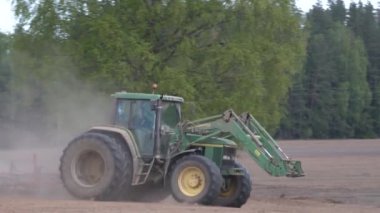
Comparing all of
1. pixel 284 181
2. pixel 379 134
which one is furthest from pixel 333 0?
pixel 284 181

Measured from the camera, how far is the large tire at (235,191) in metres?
20.5

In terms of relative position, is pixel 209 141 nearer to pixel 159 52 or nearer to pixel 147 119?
pixel 147 119

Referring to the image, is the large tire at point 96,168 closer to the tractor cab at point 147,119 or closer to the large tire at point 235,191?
the tractor cab at point 147,119

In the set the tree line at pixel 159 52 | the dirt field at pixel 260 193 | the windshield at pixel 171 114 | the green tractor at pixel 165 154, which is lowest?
the dirt field at pixel 260 193

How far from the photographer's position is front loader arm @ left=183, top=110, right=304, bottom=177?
65.2 ft

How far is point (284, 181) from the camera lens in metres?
32.0

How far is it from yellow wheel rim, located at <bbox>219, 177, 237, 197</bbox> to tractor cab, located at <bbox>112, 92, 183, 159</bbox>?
154cm

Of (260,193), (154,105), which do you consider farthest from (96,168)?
(260,193)

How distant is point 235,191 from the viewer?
814 inches

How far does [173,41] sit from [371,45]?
77.1m

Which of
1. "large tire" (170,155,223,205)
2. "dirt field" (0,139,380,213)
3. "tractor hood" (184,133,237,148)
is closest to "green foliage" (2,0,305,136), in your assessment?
"dirt field" (0,139,380,213)

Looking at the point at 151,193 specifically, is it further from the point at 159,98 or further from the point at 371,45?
the point at 371,45

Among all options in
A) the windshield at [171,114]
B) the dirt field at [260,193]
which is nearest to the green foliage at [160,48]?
the dirt field at [260,193]

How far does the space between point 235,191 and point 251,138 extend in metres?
1.41
